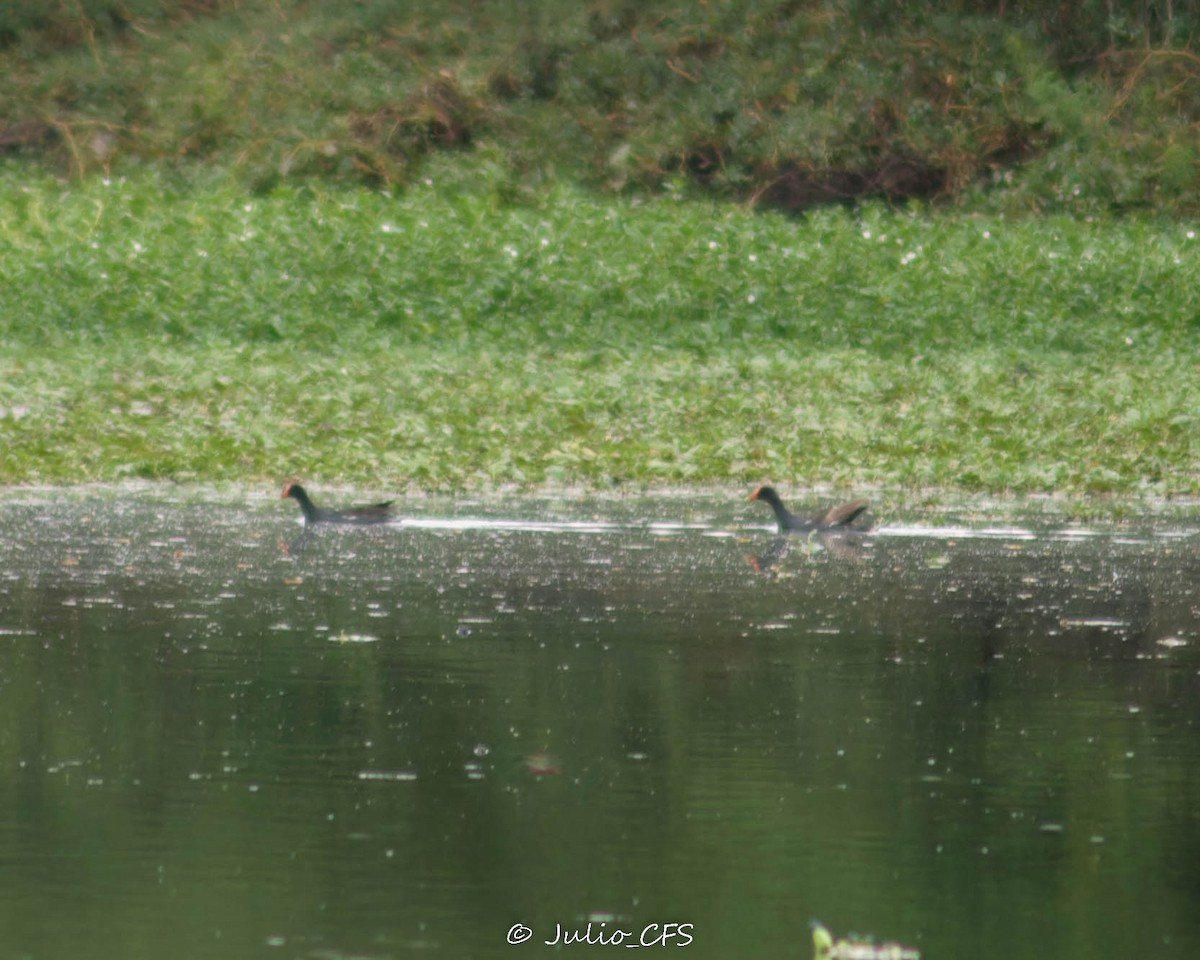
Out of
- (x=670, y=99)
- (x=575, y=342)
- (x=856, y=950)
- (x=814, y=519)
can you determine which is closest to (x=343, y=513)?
(x=814, y=519)

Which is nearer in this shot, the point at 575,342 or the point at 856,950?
Answer: the point at 856,950

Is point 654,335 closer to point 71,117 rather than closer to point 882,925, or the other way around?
point 71,117

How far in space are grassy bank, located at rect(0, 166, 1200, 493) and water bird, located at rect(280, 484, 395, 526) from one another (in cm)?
229

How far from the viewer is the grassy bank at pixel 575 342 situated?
699 inches

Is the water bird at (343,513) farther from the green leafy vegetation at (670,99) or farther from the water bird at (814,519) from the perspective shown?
the green leafy vegetation at (670,99)

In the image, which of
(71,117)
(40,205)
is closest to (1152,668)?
(40,205)

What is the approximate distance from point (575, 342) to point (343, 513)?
27.7ft

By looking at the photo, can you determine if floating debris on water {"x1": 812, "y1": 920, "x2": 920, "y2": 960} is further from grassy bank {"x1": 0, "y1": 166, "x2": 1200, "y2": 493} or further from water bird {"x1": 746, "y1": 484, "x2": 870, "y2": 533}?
grassy bank {"x1": 0, "y1": 166, "x2": 1200, "y2": 493}

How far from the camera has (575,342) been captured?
22641 mm

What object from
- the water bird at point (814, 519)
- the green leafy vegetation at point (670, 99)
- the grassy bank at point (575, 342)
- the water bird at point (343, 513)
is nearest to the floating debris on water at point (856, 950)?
the water bird at point (814, 519)

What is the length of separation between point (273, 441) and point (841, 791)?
11441mm

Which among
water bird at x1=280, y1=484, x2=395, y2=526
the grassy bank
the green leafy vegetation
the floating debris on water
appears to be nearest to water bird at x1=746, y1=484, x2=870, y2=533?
water bird at x1=280, y1=484, x2=395, y2=526

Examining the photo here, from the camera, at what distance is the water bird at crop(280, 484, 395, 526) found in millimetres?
14461

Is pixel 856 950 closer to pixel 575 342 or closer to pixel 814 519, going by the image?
pixel 814 519
